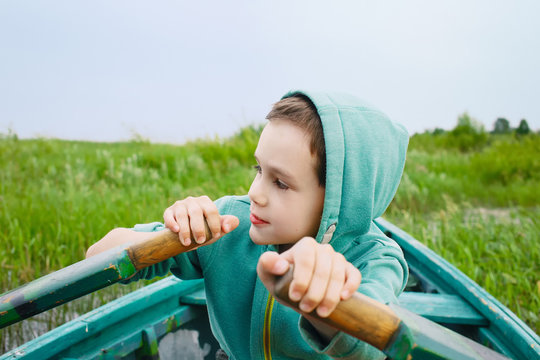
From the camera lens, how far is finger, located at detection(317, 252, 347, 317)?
0.61 meters

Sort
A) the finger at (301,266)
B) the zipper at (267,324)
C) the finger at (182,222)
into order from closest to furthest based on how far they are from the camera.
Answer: the finger at (301,266) → the finger at (182,222) → the zipper at (267,324)

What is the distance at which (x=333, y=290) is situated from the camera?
615 millimetres

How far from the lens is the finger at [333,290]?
24.0 inches

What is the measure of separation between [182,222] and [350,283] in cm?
44

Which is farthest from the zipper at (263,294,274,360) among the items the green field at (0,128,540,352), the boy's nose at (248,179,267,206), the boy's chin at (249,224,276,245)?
the green field at (0,128,540,352)

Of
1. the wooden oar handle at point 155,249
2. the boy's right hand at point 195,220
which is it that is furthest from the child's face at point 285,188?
the wooden oar handle at point 155,249

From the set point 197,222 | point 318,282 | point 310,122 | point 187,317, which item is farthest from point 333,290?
point 187,317

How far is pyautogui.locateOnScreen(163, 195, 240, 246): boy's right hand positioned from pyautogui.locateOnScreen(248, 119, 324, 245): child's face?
0.13 metres

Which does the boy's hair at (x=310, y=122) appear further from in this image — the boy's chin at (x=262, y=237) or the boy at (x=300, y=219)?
the boy's chin at (x=262, y=237)

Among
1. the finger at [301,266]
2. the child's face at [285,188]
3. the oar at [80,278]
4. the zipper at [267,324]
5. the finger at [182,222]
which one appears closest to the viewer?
the finger at [301,266]

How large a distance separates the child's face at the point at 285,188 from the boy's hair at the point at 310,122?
13 mm

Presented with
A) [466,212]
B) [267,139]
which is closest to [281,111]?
[267,139]

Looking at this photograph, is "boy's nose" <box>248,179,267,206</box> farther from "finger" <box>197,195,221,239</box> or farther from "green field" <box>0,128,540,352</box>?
"green field" <box>0,128,540,352</box>

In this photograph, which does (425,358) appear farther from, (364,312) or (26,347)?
(26,347)
